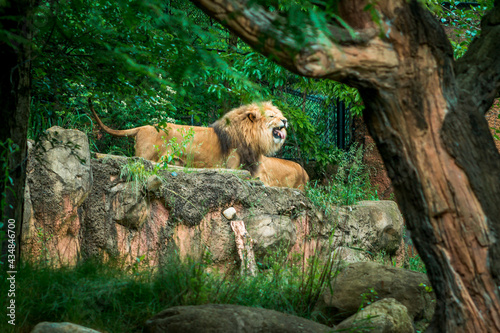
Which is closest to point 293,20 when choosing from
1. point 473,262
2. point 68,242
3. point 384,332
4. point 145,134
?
point 473,262

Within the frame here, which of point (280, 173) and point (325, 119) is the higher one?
point (325, 119)

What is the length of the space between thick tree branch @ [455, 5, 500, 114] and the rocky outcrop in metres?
2.41

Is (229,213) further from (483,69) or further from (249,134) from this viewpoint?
(483,69)

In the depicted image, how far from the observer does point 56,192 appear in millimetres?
5539

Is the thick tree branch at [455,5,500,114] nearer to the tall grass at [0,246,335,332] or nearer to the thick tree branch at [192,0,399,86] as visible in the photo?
the thick tree branch at [192,0,399,86]

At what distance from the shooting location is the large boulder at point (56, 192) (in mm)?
5469

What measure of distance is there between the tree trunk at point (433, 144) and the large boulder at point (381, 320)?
0.74m

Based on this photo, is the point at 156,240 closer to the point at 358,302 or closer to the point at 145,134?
the point at 145,134

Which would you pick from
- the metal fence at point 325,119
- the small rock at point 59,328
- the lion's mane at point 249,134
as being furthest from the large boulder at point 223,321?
the metal fence at point 325,119

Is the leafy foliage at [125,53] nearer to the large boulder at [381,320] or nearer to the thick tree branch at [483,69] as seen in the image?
the thick tree branch at [483,69]

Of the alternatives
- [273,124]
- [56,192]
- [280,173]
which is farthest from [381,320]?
[280,173]

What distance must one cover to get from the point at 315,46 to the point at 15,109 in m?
2.16

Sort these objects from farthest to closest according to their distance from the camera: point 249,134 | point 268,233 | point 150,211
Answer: point 249,134 < point 268,233 < point 150,211

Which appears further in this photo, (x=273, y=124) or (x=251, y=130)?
(x=273, y=124)
